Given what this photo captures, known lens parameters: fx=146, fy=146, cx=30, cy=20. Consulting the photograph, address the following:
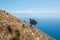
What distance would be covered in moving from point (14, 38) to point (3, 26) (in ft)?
23.5

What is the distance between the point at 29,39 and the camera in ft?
175

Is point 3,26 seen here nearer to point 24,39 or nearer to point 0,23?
point 0,23

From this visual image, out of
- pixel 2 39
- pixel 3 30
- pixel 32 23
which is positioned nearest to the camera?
pixel 2 39

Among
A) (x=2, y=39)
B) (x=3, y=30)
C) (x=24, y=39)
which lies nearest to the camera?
(x=2, y=39)

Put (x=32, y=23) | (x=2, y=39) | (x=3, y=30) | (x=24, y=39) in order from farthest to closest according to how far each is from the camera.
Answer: (x=32, y=23), (x=24, y=39), (x=3, y=30), (x=2, y=39)

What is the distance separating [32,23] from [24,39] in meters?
34.5

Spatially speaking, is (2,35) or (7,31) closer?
(2,35)

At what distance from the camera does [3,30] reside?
157ft

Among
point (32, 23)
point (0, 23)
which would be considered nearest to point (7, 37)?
point (0, 23)

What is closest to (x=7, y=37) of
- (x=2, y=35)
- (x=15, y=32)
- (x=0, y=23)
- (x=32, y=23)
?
(x=2, y=35)

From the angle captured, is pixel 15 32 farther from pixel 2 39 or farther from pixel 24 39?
pixel 2 39

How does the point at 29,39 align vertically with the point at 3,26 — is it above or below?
below

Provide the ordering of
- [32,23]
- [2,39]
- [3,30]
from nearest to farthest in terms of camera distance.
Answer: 1. [2,39]
2. [3,30]
3. [32,23]

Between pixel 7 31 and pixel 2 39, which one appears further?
pixel 7 31
